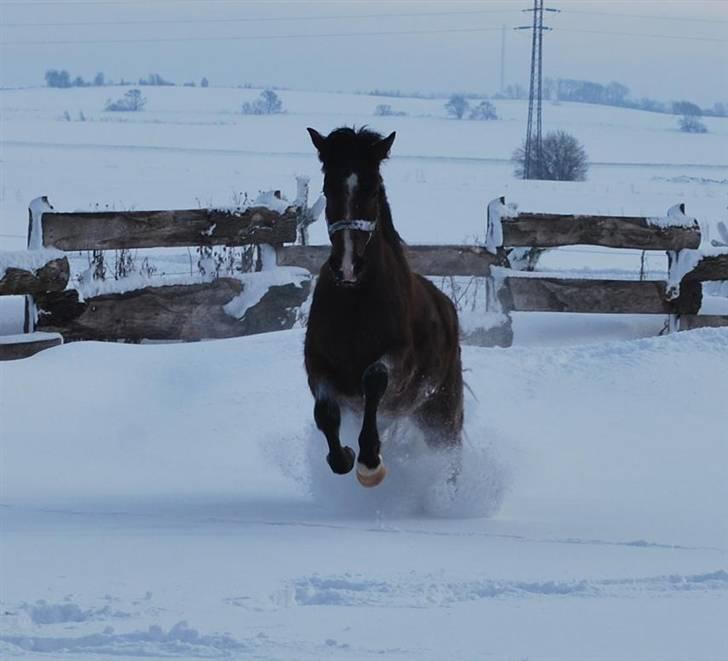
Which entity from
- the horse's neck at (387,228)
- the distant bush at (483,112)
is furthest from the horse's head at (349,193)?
the distant bush at (483,112)

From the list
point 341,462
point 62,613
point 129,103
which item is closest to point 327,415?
point 341,462

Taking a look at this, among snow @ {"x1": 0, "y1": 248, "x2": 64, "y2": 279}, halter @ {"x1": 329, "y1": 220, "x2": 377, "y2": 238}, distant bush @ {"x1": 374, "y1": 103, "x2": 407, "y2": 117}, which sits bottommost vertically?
snow @ {"x1": 0, "y1": 248, "x2": 64, "y2": 279}

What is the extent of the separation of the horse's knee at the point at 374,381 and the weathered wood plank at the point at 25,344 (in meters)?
4.04

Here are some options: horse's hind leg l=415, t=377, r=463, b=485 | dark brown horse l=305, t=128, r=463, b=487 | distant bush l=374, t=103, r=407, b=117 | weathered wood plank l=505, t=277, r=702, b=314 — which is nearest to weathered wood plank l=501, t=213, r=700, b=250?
weathered wood plank l=505, t=277, r=702, b=314

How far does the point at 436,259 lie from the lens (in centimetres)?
1091

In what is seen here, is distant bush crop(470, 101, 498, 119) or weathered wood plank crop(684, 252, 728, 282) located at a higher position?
distant bush crop(470, 101, 498, 119)

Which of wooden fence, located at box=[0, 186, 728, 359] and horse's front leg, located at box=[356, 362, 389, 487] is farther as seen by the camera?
wooden fence, located at box=[0, 186, 728, 359]

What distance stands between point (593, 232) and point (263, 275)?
315 cm

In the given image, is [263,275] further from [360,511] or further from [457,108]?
[457,108]

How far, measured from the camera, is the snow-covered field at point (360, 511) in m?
4.05

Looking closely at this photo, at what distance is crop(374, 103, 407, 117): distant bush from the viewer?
63438mm

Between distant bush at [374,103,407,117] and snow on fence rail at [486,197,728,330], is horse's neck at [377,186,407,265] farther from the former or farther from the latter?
distant bush at [374,103,407,117]

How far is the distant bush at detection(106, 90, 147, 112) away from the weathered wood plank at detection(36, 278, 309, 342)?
195 feet

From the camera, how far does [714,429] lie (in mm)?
8625
